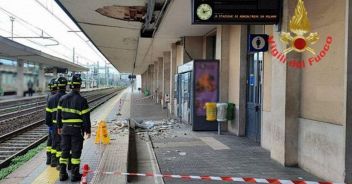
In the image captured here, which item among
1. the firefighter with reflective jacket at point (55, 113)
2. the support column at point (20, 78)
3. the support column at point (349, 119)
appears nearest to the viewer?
the support column at point (349, 119)

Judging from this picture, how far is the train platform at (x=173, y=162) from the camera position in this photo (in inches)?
307

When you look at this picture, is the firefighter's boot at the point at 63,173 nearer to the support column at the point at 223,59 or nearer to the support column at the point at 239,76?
the support column at the point at 239,76

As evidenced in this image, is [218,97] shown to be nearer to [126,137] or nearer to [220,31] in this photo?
[220,31]

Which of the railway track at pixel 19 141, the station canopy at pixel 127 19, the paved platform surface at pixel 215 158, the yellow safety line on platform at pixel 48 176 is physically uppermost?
the station canopy at pixel 127 19

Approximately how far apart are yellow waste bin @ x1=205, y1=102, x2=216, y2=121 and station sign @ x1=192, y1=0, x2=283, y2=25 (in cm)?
566

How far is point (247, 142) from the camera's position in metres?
12.5

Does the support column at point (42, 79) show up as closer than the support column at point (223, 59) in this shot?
No

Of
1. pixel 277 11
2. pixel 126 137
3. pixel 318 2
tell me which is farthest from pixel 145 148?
pixel 318 2

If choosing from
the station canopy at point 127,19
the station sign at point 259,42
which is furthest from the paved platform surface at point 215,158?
the station canopy at point 127,19

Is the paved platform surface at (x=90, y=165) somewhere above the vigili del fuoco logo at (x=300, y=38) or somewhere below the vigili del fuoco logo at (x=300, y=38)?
below

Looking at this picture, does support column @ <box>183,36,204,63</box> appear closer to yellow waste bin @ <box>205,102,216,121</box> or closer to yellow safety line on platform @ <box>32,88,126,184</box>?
yellow waste bin @ <box>205,102,216,121</box>

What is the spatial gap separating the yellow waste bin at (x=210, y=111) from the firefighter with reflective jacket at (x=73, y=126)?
24.4ft

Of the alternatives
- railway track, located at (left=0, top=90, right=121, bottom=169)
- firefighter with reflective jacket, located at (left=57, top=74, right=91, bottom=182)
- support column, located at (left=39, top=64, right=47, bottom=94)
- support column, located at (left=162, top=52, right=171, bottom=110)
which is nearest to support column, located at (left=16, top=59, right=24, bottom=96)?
support column, located at (left=39, top=64, right=47, bottom=94)

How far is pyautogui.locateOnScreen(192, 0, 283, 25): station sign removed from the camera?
357 inches
